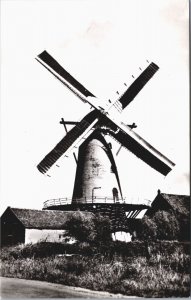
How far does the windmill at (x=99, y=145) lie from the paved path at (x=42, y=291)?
9.66 feet

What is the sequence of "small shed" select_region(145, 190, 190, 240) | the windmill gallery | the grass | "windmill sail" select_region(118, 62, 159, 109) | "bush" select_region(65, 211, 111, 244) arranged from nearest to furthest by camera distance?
the grass < "small shed" select_region(145, 190, 190, 240) < "bush" select_region(65, 211, 111, 244) < the windmill gallery < "windmill sail" select_region(118, 62, 159, 109)

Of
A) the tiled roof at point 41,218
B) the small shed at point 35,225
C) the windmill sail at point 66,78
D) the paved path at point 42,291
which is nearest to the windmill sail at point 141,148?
the windmill sail at point 66,78

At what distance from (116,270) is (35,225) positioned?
4857 millimetres

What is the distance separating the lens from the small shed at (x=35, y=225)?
11406 millimetres

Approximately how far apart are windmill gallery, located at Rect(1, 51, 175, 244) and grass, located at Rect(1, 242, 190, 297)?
2.07 m

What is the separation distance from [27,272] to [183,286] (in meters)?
2.58

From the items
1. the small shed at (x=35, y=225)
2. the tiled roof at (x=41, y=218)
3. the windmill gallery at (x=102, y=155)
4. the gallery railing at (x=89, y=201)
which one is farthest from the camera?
the tiled roof at (x=41, y=218)

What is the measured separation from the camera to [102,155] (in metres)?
11.2

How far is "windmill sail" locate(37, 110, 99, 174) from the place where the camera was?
10062 mm

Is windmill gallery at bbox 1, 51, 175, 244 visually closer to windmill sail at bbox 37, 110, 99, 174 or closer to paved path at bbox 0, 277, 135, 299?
windmill sail at bbox 37, 110, 99, 174

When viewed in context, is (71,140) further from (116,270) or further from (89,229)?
(116,270)

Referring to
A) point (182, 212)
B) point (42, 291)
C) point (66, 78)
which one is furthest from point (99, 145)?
point (42, 291)

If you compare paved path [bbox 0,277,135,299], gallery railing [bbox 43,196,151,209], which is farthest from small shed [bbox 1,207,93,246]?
paved path [bbox 0,277,135,299]

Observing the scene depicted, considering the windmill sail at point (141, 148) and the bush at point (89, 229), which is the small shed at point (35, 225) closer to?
the bush at point (89, 229)
